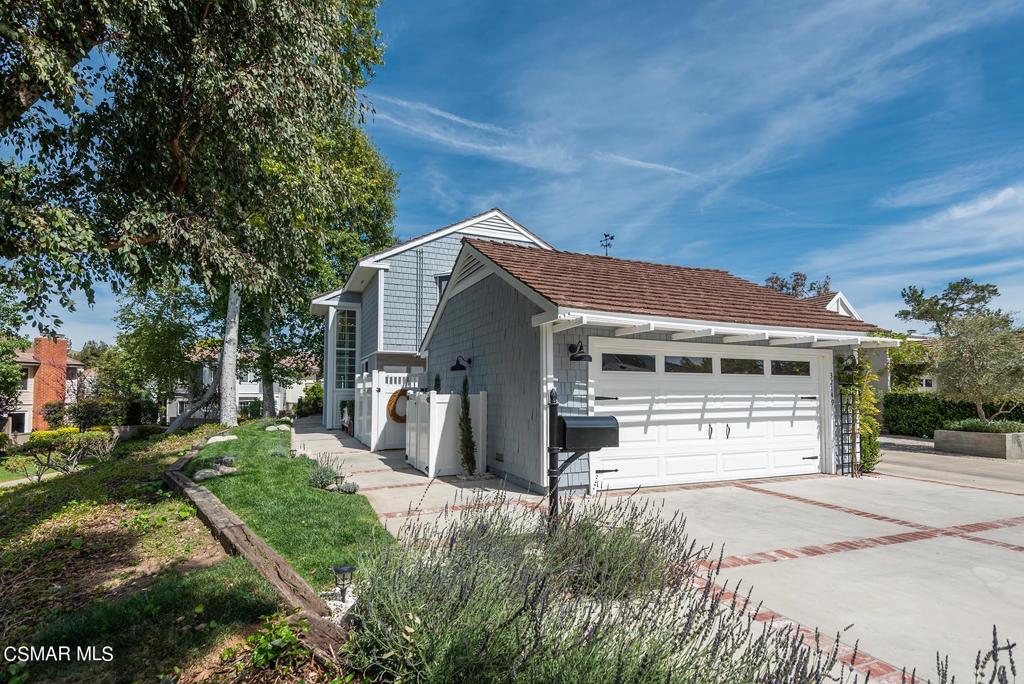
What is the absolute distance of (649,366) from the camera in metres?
8.72

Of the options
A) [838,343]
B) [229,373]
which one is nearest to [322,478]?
[838,343]

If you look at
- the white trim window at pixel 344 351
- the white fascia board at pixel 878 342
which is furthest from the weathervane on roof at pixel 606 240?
the white fascia board at pixel 878 342

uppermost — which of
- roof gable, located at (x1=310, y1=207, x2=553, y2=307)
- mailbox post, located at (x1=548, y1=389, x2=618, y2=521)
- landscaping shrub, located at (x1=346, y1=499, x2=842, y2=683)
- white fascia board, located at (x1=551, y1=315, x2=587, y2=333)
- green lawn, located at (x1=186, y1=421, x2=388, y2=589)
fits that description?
roof gable, located at (x1=310, y1=207, x2=553, y2=307)

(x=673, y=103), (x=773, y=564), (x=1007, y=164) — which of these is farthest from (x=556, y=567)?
(x=1007, y=164)

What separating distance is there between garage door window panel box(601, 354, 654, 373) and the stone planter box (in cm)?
1140

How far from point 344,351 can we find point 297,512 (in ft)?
50.4

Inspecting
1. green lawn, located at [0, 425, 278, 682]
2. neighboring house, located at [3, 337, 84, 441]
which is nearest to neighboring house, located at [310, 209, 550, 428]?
green lawn, located at [0, 425, 278, 682]

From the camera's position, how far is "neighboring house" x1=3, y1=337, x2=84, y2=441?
3125 cm

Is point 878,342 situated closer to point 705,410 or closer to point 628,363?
point 705,410

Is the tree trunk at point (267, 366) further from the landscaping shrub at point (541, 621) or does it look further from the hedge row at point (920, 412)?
the hedge row at point (920, 412)

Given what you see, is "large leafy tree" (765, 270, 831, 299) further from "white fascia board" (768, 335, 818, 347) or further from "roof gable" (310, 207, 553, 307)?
"white fascia board" (768, 335, 818, 347)

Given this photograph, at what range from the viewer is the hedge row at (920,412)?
16.5m

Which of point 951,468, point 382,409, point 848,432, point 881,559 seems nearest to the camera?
point 881,559

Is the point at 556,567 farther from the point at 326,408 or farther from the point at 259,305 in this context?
the point at 259,305
